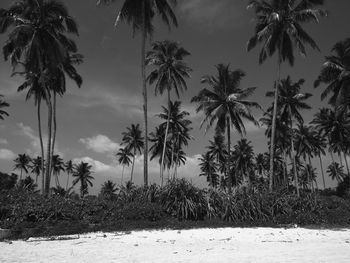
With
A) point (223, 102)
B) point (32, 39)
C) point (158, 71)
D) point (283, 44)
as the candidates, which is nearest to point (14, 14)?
point (32, 39)

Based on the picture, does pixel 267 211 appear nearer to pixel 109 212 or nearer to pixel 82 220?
pixel 109 212

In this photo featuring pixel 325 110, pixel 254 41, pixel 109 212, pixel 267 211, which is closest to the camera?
pixel 109 212

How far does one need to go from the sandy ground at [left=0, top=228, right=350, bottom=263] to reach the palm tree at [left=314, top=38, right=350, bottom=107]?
2028cm

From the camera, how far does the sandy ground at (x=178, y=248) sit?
7.62m

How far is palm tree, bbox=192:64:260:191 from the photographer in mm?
28078

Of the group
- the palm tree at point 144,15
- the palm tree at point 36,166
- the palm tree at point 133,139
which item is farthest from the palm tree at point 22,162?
the palm tree at point 144,15

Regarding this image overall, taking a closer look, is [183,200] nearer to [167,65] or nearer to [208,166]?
[167,65]

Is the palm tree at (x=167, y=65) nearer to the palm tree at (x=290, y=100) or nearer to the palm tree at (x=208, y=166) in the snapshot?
the palm tree at (x=290, y=100)

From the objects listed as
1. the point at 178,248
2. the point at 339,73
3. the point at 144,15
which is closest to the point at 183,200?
the point at 178,248

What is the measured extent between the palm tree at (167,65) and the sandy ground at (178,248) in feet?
55.0

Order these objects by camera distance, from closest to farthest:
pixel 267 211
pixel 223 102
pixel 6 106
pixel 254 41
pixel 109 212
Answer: pixel 109 212 → pixel 267 211 → pixel 254 41 → pixel 223 102 → pixel 6 106

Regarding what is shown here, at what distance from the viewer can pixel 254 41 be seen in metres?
25.3

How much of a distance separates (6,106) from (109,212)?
94.9 ft

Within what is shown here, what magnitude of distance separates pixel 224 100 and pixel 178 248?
2031 centimetres
